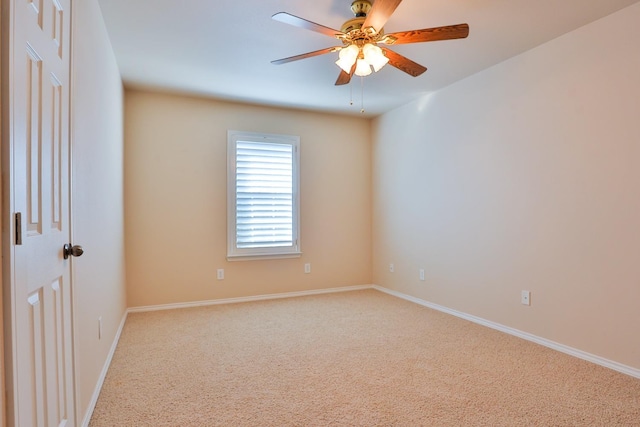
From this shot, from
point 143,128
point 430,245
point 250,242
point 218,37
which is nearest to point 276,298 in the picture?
point 250,242

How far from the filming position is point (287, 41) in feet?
9.20

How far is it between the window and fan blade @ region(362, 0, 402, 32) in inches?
102

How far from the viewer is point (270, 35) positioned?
106 inches

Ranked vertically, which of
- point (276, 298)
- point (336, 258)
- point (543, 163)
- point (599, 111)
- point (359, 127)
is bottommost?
point (276, 298)

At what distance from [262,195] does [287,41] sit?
2.05m

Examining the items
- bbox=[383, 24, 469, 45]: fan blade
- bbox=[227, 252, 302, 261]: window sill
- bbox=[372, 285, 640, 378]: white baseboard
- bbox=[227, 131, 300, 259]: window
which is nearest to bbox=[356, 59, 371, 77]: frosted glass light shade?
bbox=[383, 24, 469, 45]: fan blade

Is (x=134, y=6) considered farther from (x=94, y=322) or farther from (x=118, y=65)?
(x=94, y=322)

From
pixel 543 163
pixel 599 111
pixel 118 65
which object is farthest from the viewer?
pixel 118 65

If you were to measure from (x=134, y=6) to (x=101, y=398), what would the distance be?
7.99ft

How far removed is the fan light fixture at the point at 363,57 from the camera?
2.27 m

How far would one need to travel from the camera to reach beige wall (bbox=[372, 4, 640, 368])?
2416 millimetres

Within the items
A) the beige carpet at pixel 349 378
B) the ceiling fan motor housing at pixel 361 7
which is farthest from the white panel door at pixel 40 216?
the ceiling fan motor housing at pixel 361 7

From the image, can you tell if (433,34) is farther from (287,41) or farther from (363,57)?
(287,41)

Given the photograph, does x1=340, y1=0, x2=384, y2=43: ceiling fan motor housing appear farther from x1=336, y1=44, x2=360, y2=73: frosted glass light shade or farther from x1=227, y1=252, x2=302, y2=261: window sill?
x1=227, y1=252, x2=302, y2=261: window sill
